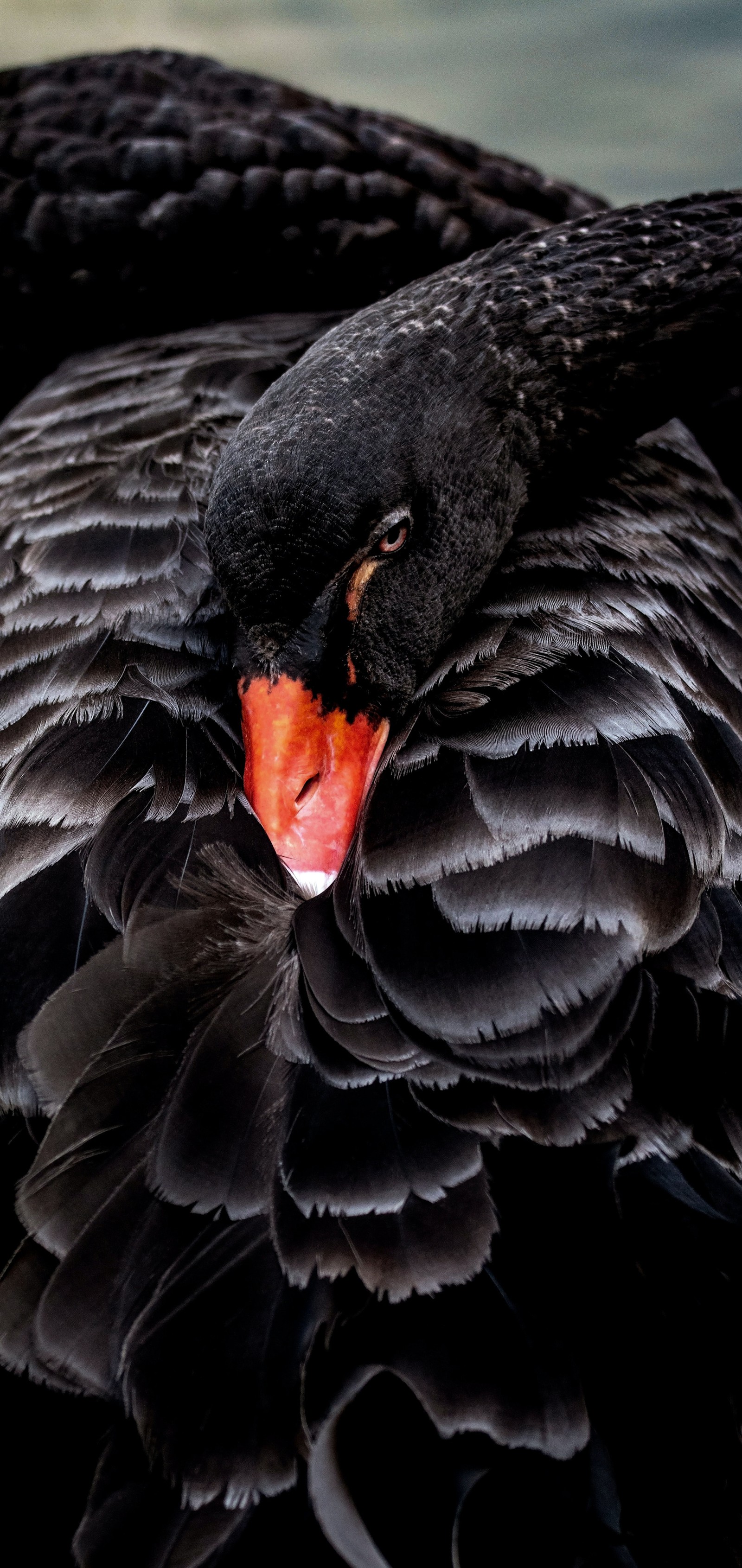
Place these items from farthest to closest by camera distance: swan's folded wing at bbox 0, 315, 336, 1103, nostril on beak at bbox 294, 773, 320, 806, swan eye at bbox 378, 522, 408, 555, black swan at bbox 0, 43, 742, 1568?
1. swan eye at bbox 378, 522, 408, 555
2. nostril on beak at bbox 294, 773, 320, 806
3. swan's folded wing at bbox 0, 315, 336, 1103
4. black swan at bbox 0, 43, 742, 1568

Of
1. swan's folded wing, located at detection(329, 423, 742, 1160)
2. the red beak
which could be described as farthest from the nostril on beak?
swan's folded wing, located at detection(329, 423, 742, 1160)

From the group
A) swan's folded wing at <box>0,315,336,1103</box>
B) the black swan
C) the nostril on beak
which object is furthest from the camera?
the nostril on beak

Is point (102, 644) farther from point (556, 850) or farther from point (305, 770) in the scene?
point (556, 850)

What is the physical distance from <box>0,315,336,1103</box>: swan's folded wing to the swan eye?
31 centimetres

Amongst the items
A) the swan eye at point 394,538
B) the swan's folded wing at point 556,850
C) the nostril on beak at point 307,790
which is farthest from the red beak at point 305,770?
the swan eye at point 394,538

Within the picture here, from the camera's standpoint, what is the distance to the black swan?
1.48 meters

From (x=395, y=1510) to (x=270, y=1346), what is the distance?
212 millimetres

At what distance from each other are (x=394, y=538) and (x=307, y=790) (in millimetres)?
589

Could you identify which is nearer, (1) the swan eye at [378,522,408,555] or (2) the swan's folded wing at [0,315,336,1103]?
(2) the swan's folded wing at [0,315,336,1103]

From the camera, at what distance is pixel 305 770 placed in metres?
2.12

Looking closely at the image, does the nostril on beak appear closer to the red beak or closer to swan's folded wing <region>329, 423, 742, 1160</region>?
the red beak

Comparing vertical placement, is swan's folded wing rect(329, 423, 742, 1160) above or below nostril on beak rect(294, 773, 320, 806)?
above

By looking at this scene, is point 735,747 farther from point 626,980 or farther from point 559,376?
point 559,376

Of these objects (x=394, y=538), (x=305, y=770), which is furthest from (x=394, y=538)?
(x=305, y=770)
